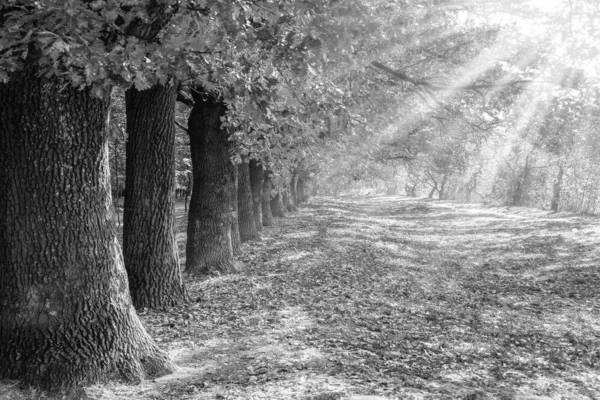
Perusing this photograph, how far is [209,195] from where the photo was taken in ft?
43.8

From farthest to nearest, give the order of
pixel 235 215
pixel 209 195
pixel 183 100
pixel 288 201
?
pixel 288 201 → pixel 235 215 → pixel 183 100 → pixel 209 195

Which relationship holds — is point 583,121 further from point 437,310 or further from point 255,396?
point 255,396

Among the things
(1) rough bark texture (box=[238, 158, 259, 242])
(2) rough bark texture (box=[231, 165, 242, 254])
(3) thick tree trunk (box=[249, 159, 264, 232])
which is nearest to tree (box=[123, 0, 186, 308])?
(2) rough bark texture (box=[231, 165, 242, 254])

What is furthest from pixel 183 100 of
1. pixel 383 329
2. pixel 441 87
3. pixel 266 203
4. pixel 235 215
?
pixel 266 203

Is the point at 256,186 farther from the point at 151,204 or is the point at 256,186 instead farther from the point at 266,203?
the point at 151,204

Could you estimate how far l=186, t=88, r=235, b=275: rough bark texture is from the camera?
13.2 meters

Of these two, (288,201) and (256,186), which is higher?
(256,186)

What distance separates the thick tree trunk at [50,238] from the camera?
17.3 ft

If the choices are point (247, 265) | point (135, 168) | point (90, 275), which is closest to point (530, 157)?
point (247, 265)

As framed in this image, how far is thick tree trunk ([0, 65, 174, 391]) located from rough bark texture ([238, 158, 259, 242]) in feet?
46.7

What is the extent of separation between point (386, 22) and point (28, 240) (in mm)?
5075

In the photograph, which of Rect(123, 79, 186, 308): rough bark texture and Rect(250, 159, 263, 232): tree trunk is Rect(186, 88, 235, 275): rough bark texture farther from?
Rect(250, 159, 263, 232): tree trunk

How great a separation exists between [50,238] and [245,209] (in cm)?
1498

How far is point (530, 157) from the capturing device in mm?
51156
